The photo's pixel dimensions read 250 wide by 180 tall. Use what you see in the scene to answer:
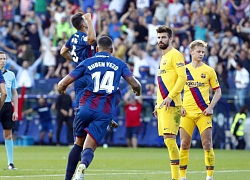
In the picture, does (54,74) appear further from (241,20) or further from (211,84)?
(211,84)

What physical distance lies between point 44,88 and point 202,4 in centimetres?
704

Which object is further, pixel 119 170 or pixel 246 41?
pixel 246 41

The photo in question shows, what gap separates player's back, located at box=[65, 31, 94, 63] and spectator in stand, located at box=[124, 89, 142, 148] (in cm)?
1379

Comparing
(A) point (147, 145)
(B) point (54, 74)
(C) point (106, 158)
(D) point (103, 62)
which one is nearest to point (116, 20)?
(B) point (54, 74)

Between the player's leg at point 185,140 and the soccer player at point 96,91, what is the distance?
8.49 ft

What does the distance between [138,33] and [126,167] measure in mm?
13421

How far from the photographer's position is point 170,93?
13.3 metres

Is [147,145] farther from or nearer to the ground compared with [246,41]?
nearer to the ground

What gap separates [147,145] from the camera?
2945 centimetres

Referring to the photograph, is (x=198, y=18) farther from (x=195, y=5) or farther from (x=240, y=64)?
(x=240, y=64)

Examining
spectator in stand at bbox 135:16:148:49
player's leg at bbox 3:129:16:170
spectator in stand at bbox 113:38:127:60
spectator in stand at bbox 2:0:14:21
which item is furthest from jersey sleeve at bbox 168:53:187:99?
spectator in stand at bbox 2:0:14:21

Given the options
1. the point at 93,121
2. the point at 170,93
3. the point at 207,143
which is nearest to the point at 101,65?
the point at 93,121

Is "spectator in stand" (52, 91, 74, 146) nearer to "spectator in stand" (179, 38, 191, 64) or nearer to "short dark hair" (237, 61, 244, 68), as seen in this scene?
"spectator in stand" (179, 38, 191, 64)

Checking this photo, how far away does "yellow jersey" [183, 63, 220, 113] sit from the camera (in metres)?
14.4
